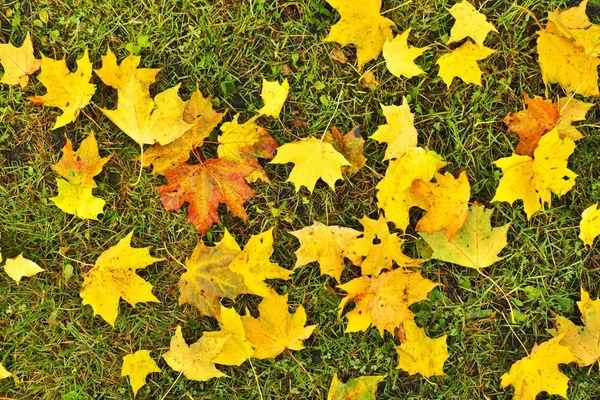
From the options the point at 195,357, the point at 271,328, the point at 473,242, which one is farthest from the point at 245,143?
the point at 473,242

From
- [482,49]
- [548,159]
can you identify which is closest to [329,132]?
[482,49]

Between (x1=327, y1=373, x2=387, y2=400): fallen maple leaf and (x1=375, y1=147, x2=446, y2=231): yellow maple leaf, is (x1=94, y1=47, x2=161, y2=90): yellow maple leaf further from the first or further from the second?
(x1=327, y1=373, x2=387, y2=400): fallen maple leaf

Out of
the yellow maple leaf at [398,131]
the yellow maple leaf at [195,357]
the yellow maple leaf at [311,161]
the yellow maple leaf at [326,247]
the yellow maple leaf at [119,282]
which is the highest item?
the yellow maple leaf at [398,131]

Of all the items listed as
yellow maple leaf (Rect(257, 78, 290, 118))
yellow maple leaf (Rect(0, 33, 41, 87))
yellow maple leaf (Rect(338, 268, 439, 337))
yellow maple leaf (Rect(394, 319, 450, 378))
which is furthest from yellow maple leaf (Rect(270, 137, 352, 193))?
yellow maple leaf (Rect(0, 33, 41, 87))

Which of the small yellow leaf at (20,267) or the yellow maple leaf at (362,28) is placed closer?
the yellow maple leaf at (362,28)

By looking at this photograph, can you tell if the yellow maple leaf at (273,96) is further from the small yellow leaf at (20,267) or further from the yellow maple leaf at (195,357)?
the small yellow leaf at (20,267)

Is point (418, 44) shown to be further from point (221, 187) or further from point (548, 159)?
point (221, 187)

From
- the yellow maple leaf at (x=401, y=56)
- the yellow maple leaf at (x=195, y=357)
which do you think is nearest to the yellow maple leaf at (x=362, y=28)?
the yellow maple leaf at (x=401, y=56)
